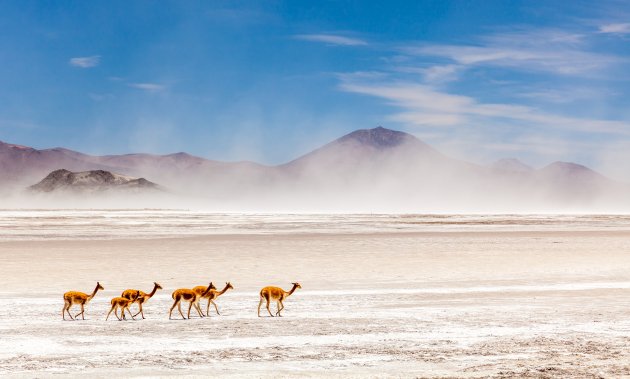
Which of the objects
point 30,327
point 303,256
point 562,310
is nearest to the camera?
point 30,327

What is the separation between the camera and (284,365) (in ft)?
32.0

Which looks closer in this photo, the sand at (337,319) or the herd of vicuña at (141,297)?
the sand at (337,319)

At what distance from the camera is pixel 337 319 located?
526 inches

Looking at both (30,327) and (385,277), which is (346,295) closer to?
(385,277)

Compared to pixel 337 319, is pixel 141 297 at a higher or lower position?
higher

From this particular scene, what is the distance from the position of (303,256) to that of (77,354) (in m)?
17.7

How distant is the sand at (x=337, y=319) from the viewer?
9.77 meters

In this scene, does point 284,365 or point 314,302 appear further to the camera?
point 314,302

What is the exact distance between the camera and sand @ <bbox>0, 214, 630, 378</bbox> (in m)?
9.77

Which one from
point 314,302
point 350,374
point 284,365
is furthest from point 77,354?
point 314,302

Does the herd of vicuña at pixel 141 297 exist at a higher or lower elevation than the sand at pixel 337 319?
higher

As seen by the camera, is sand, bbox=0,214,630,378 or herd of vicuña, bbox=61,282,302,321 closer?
sand, bbox=0,214,630,378

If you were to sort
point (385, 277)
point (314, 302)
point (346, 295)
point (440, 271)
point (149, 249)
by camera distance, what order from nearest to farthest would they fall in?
1. point (314, 302)
2. point (346, 295)
3. point (385, 277)
4. point (440, 271)
5. point (149, 249)

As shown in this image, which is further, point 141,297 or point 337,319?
point 337,319
